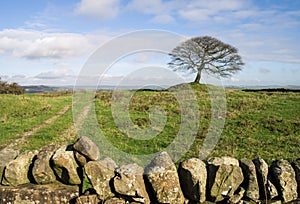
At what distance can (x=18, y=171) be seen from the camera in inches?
213

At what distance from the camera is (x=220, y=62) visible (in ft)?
125

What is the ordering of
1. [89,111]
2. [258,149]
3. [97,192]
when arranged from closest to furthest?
[97,192]
[258,149]
[89,111]

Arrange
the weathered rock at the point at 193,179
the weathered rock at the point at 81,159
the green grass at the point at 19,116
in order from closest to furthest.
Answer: the weathered rock at the point at 193,179, the weathered rock at the point at 81,159, the green grass at the point at 19,116

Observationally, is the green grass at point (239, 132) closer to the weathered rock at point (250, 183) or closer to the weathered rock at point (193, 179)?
the weathered rock at point (250, 183)

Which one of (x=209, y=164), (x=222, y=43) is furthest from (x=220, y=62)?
(x=209, y=164)

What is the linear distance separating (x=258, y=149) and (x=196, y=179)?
421 centimetres

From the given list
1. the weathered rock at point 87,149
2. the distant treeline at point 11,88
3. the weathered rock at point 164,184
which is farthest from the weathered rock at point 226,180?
the distant treeline at point 11,88

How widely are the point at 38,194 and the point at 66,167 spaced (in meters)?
0.66

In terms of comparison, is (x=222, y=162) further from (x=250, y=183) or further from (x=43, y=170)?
(x=43, y=170)

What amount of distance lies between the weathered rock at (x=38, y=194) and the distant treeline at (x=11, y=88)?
36.3 meters

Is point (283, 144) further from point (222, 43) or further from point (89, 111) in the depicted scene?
point (222, 43)

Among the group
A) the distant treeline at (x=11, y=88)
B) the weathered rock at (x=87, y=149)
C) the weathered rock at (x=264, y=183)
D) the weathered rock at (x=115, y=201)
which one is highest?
the distant treeline at (x=11, y=88)

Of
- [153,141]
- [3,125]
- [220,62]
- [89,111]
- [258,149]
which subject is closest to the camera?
[258,149]

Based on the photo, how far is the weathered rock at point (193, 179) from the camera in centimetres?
515
